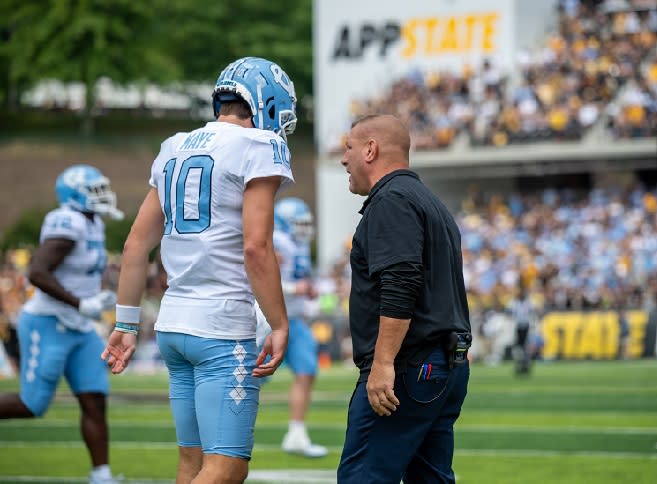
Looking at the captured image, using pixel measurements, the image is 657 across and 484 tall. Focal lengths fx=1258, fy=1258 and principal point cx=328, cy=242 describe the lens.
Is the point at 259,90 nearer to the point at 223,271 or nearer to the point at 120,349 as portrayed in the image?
the point at 223,271

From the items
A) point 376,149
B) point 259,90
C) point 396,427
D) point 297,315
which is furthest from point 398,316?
point 297,315

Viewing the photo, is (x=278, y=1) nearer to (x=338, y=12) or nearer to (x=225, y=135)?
(x=338, y=12)

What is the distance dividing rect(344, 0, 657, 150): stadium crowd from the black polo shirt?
2440 cm

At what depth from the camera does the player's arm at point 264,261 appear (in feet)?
15.3

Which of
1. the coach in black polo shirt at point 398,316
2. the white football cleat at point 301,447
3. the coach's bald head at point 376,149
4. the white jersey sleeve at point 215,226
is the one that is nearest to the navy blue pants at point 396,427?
the coach in black polo shirt at point 398,316

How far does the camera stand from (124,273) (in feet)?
16.6

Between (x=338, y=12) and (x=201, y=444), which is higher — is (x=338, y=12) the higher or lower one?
the higher one

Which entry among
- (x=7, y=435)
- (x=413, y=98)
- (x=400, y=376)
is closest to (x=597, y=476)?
(x=400, y=376)

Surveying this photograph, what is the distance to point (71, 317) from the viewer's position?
7703 mm

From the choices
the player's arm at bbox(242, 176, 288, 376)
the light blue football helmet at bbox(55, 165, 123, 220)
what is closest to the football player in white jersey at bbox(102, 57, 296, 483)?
the player's arm at bbox(242, 176, 288, 376)

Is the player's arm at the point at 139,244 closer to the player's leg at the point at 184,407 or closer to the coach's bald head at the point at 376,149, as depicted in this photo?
the player's leg at the point at 184,407

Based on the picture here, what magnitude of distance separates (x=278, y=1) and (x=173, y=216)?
50.9 metres

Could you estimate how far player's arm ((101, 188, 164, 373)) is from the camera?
507 cm

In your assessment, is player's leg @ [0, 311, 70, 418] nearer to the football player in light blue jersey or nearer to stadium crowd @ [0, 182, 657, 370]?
the football player in light blue jersey
